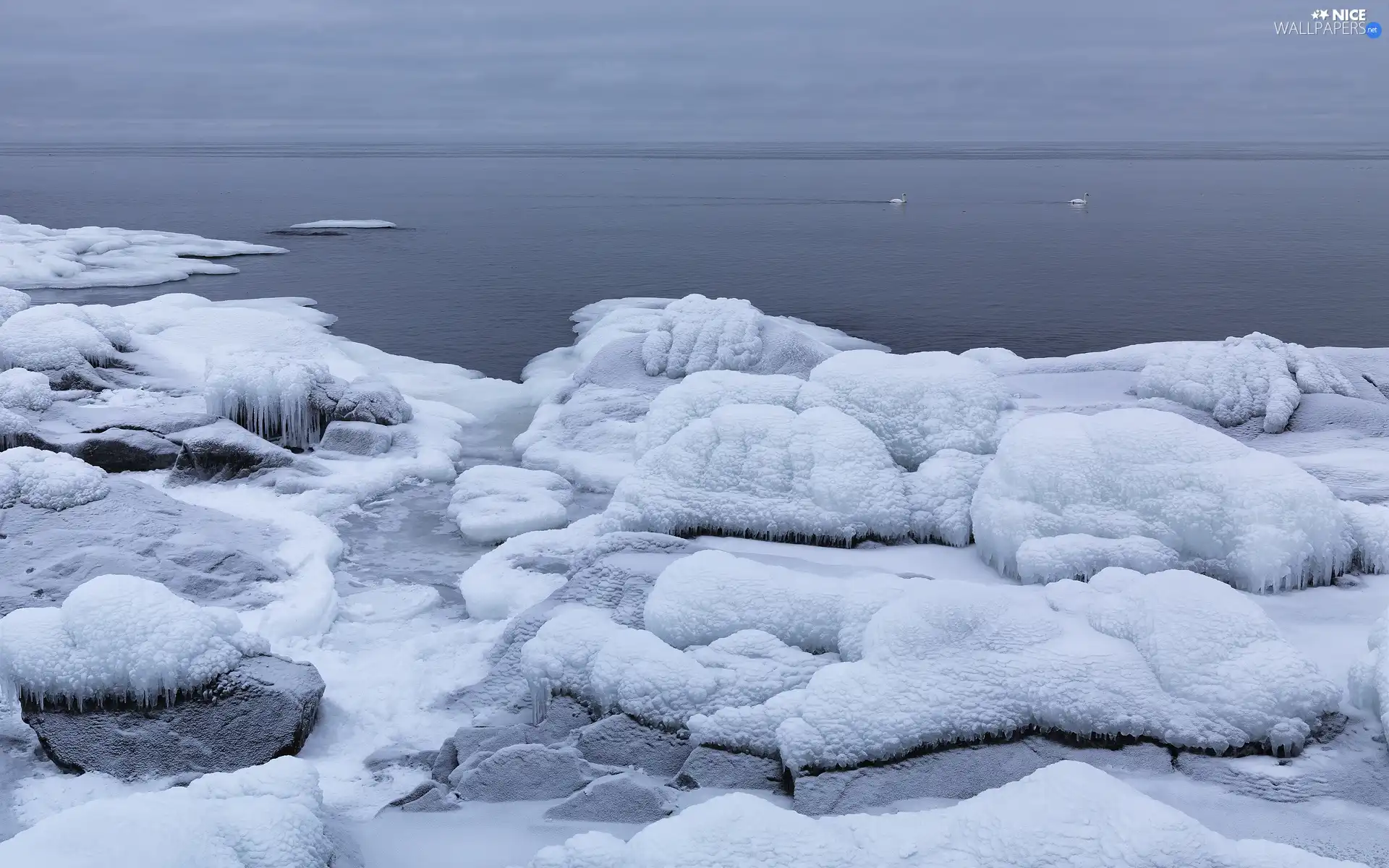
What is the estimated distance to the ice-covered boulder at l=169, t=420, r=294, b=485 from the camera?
1497 cm

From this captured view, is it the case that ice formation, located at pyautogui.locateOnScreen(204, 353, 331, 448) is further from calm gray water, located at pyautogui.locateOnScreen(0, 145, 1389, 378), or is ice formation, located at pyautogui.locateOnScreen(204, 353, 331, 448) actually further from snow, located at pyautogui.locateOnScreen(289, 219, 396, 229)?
snow, located at pyautogui.locateOnScreen(289, 219, 396, 229)

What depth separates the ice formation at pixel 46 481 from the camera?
1303 centimetres

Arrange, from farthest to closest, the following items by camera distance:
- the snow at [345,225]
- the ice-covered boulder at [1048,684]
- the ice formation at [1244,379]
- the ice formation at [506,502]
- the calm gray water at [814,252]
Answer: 1. the snow at [345,225]
2. the calm gray water at [814,252]
3. the ice formation at [1244,379]
4. the ice formation at [506,502]
5. the ice-covered boulder at [1048,684]

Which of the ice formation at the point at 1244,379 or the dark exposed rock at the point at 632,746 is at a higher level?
the ice formation at the point at 1244,379

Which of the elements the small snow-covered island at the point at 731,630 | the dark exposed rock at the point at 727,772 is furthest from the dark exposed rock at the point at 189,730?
the dark exposed rock at the point at 727,772

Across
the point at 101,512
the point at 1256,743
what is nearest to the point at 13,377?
the point at 101,512

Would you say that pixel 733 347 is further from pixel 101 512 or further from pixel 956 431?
pixel 101 512

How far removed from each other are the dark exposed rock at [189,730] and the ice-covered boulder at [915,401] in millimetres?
6980

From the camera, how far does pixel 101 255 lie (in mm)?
40219

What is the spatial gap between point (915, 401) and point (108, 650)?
8.92 meters

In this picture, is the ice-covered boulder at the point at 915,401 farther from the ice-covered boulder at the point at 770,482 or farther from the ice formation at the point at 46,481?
the ice formation at the point at 46,481

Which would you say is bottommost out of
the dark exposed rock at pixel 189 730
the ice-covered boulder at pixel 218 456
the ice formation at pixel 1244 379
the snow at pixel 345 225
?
the dark exposed rock at pixel 189 730

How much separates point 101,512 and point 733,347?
10805 millimetres

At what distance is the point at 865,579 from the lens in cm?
942
